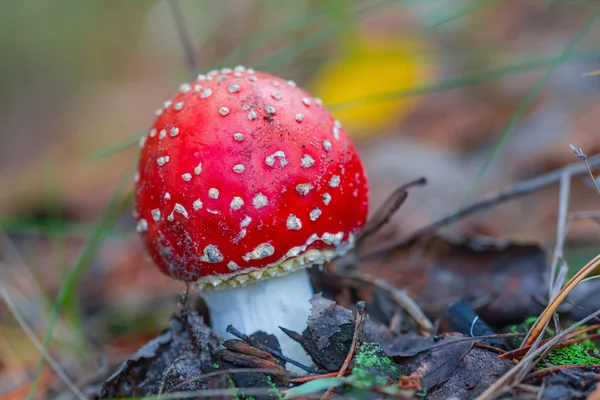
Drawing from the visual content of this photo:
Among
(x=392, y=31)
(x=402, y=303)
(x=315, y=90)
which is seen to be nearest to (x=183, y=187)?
(x=402, y=303)

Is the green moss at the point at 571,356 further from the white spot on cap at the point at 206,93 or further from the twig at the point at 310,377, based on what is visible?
the white spot on cap at the point at 206,93

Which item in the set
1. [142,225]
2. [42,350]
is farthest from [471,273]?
[42,350]

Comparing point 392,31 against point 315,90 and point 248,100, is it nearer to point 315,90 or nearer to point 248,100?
point 315,90

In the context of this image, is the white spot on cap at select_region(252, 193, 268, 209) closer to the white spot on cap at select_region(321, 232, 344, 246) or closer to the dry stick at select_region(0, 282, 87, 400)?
the white spot on cap at select_region(321, 232, 344, 246)

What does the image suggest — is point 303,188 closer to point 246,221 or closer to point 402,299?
point 246,221

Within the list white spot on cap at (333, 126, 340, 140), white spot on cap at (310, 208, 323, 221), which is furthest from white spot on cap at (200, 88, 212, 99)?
white spot on cap at (310, 208, 323, 221)

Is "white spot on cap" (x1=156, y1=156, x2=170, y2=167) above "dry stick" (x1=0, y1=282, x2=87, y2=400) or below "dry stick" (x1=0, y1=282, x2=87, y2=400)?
above

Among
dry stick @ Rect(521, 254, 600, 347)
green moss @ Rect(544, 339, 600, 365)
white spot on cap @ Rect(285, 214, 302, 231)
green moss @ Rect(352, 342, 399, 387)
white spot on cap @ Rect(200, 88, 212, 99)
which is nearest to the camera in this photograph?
green moss @ Rect(352, 342, 399, 387)

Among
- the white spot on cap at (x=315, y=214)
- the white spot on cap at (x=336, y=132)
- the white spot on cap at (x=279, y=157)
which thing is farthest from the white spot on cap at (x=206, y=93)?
the white spot on cap at (x=315, y=214)
